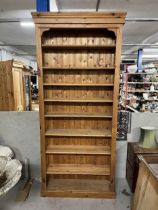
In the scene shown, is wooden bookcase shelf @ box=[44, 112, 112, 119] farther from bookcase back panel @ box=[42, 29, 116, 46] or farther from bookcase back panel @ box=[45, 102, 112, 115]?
bookcase back panel @ box=[42, 29, 116, 46]

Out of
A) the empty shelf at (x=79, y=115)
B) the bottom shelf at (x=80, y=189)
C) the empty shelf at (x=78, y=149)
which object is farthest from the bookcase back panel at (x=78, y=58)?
the bottom shelf at (x=80, y=189)

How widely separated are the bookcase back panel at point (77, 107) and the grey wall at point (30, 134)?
279 millimetres

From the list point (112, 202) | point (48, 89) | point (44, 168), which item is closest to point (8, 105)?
point (48, 89)

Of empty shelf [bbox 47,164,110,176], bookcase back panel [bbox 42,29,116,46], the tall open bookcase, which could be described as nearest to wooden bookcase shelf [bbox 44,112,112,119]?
the tall open bookcase

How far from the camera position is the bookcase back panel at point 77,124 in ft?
7.91

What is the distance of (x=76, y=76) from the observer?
2312 millimetres

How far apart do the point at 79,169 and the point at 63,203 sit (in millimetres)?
454

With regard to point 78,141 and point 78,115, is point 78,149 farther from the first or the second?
point 78,115

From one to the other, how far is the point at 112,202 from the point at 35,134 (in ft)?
4.58

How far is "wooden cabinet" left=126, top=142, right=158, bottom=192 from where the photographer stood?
2.20m

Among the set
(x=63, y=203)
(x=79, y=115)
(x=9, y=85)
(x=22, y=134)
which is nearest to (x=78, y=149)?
(x=79, y=115)

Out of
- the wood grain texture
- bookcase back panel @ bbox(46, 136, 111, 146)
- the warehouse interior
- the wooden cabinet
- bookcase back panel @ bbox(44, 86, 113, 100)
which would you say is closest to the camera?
the wood grain texture

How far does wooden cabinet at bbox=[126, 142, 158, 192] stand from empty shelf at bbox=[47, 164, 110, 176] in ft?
1.06

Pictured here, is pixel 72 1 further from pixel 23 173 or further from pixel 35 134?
pixel 23 173
